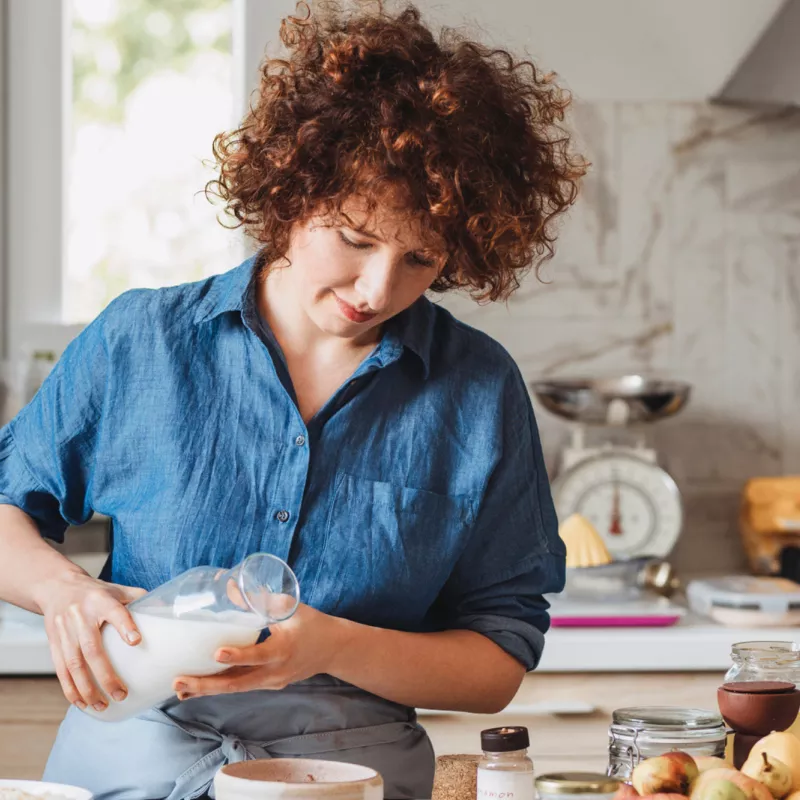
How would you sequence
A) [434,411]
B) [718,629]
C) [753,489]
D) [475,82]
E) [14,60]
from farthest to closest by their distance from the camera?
[14,60] → [753,489] → [718,629] → [434,411] → [475,82]

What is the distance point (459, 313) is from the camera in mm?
2660

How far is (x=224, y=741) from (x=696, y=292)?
1897 millimetres

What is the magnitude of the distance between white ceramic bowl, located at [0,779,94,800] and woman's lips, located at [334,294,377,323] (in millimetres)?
490

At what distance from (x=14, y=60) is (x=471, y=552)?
198cm

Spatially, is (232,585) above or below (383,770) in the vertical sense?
above

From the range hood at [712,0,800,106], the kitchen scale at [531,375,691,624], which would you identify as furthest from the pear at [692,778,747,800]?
the range hood at [712,0,800,106]

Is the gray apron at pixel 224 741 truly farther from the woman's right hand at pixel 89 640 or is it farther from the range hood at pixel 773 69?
the range hood at pixel 773 69

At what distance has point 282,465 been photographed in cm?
120

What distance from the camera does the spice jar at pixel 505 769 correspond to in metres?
0.88

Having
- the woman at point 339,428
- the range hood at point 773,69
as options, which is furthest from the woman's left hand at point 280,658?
the range hood at point 773,69

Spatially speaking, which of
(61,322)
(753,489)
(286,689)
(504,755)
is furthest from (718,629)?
(61,322)

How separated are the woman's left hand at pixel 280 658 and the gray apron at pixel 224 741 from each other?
0.09 metres

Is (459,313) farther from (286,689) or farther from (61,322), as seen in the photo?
(286,689)

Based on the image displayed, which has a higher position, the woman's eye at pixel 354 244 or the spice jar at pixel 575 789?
the woman's eye at pixel 354 244
